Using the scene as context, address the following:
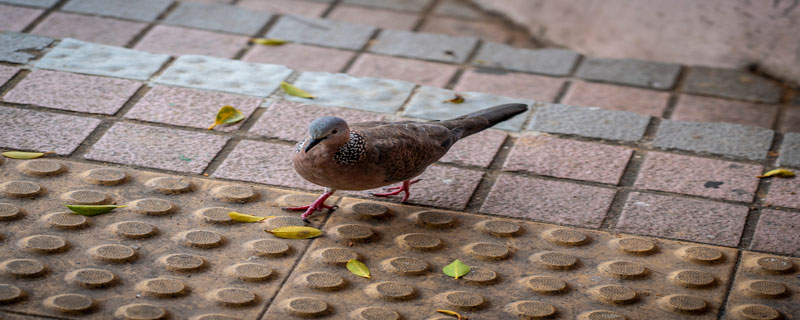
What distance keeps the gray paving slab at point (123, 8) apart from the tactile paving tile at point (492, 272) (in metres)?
2.66

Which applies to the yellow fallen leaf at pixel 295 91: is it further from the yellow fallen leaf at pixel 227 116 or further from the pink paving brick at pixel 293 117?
the yellow fallen leaf at pixel 227 116

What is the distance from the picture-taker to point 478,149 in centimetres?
418

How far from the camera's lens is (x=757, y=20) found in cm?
506

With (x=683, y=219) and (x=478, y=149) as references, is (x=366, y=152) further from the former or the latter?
(x=683, y=219)

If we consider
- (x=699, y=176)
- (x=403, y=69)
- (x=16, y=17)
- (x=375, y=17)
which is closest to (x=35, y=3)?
(x=16, y=17)

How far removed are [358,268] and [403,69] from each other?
2147 mm

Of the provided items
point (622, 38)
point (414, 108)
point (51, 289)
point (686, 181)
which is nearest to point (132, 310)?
point (51, 289)

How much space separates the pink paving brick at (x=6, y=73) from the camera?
4480mm

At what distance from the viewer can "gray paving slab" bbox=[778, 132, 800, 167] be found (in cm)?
411

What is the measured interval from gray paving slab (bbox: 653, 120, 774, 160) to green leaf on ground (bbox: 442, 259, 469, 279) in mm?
1557

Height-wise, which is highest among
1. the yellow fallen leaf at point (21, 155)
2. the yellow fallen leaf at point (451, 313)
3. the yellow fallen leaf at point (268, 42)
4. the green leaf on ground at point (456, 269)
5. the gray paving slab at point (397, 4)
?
the gray paving slab at point (397, 4)

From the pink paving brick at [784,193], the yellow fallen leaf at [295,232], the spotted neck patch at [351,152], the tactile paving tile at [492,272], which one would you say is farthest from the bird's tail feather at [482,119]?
the pink paving brick at [784,193]

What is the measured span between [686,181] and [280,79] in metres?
2.27

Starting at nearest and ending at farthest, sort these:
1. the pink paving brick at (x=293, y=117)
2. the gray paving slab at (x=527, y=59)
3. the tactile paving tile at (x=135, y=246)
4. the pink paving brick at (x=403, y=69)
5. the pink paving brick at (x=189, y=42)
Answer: the tactile paving tile at (x=135, y=246)
the pink paving brick at (x=293, y=117)
the pink paving brick at (x=403, y=69)
the pink paving brick at (x=189, y=42)
the gray paving slab at (x=527, y=59)
